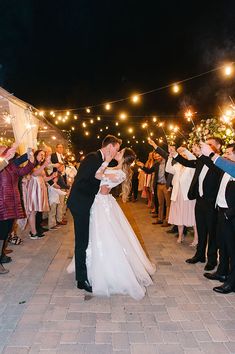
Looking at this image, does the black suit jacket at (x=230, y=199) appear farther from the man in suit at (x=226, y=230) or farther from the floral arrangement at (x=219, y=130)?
the floral arrangement at (x=219, y=130)

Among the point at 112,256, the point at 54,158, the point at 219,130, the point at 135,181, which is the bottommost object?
the point at 112,256

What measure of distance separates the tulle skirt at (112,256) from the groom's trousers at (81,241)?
75mm

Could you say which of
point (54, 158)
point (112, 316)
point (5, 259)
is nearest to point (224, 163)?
point (112, 316)

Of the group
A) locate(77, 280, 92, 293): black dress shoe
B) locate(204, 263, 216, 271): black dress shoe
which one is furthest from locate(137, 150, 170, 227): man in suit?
locate(77, 280, 92, 293): black dress shoe

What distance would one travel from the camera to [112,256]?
4.00 meters

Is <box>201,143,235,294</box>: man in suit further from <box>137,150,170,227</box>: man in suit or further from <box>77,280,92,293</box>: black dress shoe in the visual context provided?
<box>137,150,170,227</box>: man in suit

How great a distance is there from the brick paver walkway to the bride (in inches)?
5.9

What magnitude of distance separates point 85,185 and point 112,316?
1.69 metres

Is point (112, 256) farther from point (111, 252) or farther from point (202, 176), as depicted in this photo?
point (202, 176)

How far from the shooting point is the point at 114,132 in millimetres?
34062

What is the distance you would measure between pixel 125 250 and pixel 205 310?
4.20 feet

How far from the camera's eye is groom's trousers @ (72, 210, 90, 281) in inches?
161

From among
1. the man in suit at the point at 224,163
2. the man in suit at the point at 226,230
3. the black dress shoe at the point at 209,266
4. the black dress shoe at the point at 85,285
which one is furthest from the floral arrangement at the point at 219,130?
the black dress shoe at the point at 85,285

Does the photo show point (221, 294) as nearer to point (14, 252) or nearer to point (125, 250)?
point (125, 250)
